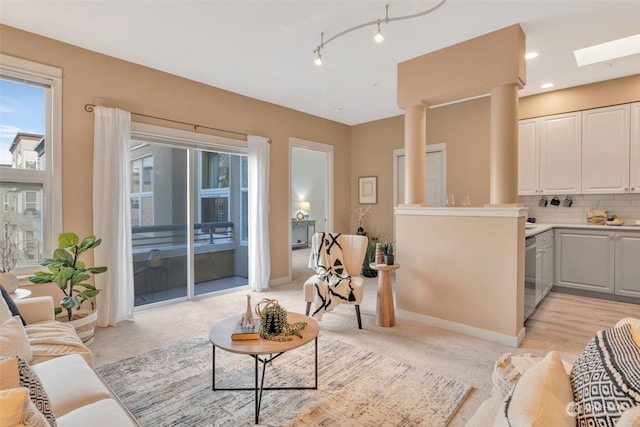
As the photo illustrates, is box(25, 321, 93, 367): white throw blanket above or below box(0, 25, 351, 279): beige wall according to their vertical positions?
below

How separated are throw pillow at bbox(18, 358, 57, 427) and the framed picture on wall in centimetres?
541

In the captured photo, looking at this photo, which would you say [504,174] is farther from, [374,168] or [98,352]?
[98,352]

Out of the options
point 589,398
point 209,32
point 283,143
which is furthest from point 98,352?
point 283,143

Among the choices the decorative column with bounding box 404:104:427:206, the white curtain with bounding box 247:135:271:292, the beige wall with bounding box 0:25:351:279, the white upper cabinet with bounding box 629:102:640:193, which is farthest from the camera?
the white curtain with bounding box 247:135:271:292

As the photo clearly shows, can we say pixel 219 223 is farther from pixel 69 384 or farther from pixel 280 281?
pixel 69 384

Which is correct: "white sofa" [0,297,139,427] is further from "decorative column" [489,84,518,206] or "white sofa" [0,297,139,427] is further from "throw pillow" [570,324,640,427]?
"decorative column" [489,84,518,206]

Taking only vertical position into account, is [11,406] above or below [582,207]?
below

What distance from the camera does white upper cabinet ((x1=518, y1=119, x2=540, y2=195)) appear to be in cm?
462

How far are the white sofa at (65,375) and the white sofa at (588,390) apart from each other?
1394 millimetres

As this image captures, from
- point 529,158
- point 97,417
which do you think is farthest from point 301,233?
point 97,417

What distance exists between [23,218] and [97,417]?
2713 mm

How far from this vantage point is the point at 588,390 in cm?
90

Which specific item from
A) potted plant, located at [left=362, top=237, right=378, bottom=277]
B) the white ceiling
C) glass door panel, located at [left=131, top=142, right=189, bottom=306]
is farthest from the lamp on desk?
the white ceiling

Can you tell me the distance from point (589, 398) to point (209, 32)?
3475 millimetres
